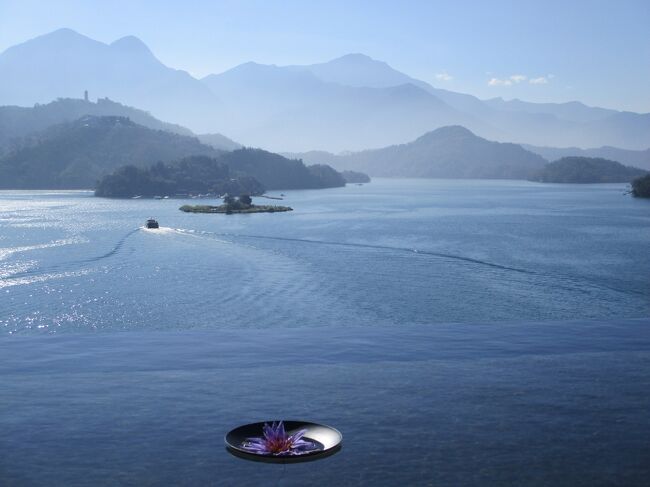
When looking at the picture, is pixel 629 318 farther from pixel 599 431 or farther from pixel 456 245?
pixel 456 245


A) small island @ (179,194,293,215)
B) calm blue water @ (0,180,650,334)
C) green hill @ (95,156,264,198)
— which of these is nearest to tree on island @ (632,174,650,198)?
calm blue water @ (0,180,650,334)

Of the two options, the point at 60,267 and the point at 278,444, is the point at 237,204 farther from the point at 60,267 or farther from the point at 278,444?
the point at 278,444

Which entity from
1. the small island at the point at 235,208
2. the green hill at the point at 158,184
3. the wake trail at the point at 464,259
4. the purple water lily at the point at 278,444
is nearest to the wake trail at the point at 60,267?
the wake trail at the point at 464,259

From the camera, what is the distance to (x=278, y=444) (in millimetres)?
14023

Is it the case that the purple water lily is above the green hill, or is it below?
below

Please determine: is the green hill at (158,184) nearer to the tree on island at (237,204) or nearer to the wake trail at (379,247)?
the tree on island at (237,204)

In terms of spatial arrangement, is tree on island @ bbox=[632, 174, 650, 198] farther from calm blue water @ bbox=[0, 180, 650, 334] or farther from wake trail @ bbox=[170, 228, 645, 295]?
wake trail @ bbox=[170, 228, 645, 295]

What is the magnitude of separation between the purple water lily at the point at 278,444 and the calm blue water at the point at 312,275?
16007 millimetres

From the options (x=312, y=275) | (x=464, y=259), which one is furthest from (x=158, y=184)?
(x=312, y=275)

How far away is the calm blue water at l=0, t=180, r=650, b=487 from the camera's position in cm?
1373

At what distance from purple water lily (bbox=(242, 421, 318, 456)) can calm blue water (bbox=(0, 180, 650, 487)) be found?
0.39 m

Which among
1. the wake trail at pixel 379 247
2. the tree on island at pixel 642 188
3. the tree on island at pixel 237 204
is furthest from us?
the tree on island at pixel 642 188

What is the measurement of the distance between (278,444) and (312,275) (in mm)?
32469

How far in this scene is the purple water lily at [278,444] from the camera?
14.0 meters
